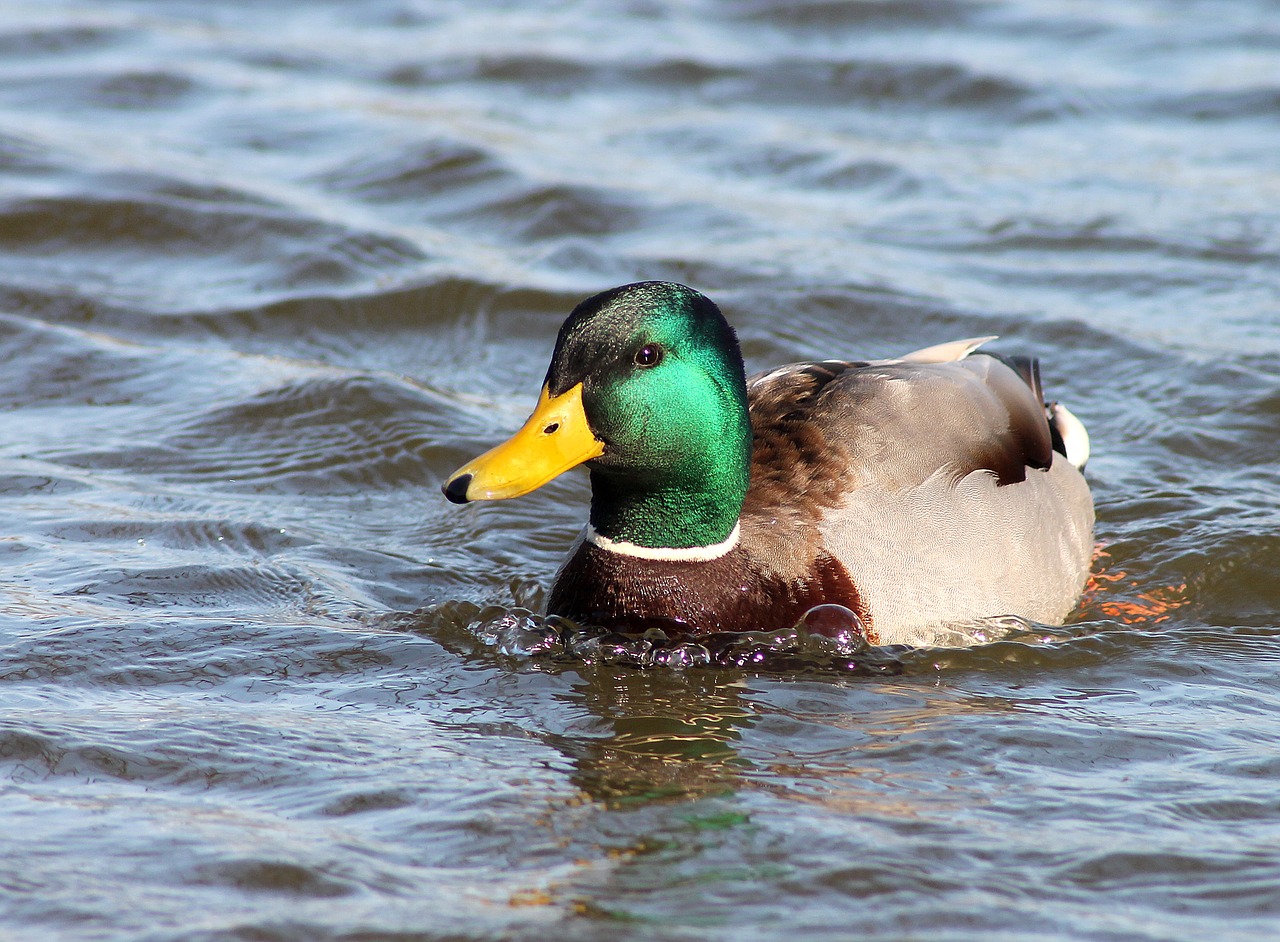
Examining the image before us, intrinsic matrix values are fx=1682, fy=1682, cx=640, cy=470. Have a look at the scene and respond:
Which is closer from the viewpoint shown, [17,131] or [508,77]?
[17,131]

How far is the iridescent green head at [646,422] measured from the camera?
4.59 metres

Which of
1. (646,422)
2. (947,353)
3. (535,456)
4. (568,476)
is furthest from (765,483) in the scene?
(568,476)

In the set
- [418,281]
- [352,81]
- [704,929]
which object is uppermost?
[352,81]

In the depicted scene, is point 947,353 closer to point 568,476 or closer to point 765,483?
point 765,483

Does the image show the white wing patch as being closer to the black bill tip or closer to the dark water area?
the dark water area

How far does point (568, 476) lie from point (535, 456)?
2501 millimetres

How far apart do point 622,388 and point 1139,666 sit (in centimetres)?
186

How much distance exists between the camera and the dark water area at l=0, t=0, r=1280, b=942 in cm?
382

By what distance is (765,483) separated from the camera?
5168 millimetres

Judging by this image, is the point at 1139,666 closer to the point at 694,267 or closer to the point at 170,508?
the point at 170,508

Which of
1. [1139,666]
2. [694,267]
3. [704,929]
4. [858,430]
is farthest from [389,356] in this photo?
[704,929]

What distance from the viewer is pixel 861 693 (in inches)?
190

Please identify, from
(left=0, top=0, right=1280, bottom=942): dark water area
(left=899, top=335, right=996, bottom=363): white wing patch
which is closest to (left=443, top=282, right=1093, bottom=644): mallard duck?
(left=0, top=0, right=1280, bottom=942): dark water area

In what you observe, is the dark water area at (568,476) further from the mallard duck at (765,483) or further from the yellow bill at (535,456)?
the yellow bill at (535,456)
